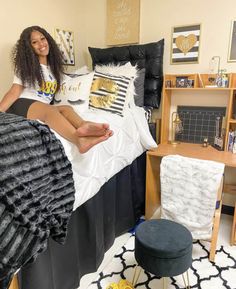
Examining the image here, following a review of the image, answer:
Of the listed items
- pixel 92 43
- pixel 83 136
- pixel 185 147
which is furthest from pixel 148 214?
pixel 92 43

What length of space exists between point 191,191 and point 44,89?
4.41 feet

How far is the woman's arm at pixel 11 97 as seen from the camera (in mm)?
1688

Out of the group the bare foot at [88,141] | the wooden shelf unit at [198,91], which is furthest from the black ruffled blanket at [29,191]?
the wooden shelf unit at [198,91]

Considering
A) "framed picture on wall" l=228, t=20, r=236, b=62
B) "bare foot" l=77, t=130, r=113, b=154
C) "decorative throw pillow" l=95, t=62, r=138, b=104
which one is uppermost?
"framed picture on wall" l=228, t=20, r=236, b=62

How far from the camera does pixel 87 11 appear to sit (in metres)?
2.57

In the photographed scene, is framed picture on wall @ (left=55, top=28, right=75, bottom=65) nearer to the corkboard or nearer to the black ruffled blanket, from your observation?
the corkboard

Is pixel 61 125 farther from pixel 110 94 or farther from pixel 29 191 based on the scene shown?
pixel 110 94

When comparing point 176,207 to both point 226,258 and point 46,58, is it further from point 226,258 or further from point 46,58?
point 46,58

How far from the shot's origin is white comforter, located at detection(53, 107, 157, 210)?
1.24 metres

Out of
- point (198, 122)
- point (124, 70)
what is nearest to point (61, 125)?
point (124, 70)

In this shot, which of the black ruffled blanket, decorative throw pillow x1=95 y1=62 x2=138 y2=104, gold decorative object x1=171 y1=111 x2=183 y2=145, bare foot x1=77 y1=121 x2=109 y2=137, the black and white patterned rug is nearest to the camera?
the black ruffled blanket

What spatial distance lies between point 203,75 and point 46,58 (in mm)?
1346

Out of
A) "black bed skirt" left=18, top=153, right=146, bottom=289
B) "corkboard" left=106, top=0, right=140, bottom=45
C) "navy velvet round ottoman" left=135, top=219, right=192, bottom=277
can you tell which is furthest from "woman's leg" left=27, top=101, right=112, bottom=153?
"corkboard" left=106, top=0, right=140, bottom=45

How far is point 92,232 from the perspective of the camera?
148cm
